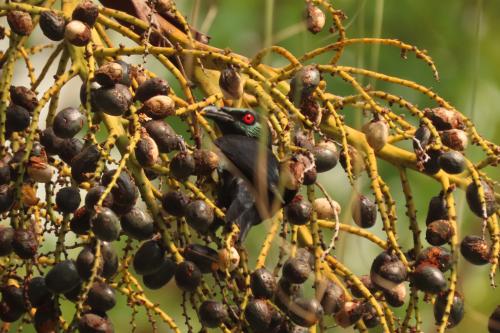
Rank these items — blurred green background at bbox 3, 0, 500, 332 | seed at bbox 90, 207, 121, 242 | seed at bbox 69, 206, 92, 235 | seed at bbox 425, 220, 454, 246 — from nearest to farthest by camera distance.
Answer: seed at bbox 90, 207, 121, 242 → seed at bbox 69, 206, 92, 235 → seed at bbox 425, 220, 454, 246 → blurred green background at bbox 3, 0, 500, 332

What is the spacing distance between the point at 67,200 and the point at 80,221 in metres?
0.04

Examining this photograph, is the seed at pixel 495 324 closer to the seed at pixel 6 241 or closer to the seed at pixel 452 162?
the seed at pixel 452 162

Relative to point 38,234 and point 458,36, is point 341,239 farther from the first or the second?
point 458,36

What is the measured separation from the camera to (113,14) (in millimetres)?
1530

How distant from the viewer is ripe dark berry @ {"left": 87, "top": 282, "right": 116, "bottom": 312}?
134 cm

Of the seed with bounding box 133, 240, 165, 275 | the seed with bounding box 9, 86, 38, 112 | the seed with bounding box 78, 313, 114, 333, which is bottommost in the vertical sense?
the seed with bounding box 78, 313, 114, 333

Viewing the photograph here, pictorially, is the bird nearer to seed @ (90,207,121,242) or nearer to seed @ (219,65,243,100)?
seed @ (219,65,243,100)

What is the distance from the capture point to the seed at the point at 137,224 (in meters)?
1.37

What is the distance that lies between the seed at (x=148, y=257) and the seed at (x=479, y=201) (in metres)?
0.41

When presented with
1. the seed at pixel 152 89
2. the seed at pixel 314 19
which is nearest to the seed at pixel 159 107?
the seed at pixel 152 89

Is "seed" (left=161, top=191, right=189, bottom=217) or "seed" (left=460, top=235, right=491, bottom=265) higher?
"seed" (left=460, top=235, right=491, bottom=265)

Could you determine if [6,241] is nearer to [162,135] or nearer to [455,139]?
[162,135]

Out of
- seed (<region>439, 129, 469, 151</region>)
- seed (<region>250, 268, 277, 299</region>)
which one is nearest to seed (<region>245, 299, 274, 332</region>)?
seed (<region>250, 268, 277, 299</region>)

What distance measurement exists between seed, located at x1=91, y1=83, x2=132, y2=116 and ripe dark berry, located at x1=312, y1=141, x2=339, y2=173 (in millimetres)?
246
